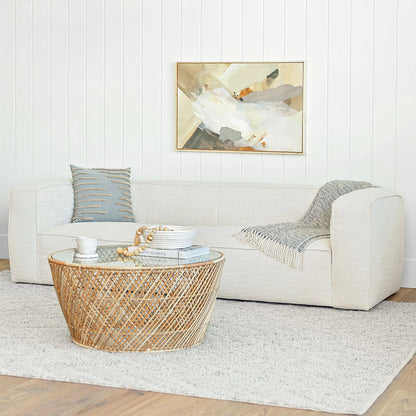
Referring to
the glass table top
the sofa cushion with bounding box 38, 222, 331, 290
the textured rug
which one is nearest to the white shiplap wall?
the sofa cushion with bounding box 38, 222, 331, 290

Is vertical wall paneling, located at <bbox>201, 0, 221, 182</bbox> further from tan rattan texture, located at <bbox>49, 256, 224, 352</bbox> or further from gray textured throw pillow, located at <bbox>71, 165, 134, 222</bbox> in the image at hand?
tan rattan texture, located at <bbox>49, 256, 224, 352</bbox>

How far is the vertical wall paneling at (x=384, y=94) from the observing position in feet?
15.7

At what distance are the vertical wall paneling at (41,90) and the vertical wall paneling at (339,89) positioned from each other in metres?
2.16

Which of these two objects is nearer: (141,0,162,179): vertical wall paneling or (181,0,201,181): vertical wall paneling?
(181,0,201,181): vertical wall paneling

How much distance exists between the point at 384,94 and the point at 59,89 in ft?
7.96

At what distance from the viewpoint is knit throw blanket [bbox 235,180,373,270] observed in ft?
13.4

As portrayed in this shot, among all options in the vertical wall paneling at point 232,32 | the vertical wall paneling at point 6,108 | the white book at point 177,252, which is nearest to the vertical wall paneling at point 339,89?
the vertical wall paneling at point 232,32

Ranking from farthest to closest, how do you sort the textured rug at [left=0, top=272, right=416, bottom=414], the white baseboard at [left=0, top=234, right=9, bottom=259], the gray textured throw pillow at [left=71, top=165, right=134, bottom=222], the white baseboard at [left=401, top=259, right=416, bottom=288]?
1. the white baseboard at [left=0, top=234, right=9, bottom=259]
2. the gray textured throw pillow at [left=71, top=165, right=134, bottom=222]
3. the white baseboard at [left=401, top=259, right=416, bottom=288]
4. the textured rug at [left=0, top=272, right=416, bottom=414]

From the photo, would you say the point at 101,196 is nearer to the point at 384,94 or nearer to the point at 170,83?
the point at 170,83

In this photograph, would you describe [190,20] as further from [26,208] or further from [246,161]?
[26,208]

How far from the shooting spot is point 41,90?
18.6 feet

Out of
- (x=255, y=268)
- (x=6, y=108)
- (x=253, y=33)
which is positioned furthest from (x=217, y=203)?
(x=6, y=108)

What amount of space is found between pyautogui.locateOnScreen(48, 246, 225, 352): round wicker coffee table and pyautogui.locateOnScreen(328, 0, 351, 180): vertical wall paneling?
2.02m

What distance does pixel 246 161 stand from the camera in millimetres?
5188
